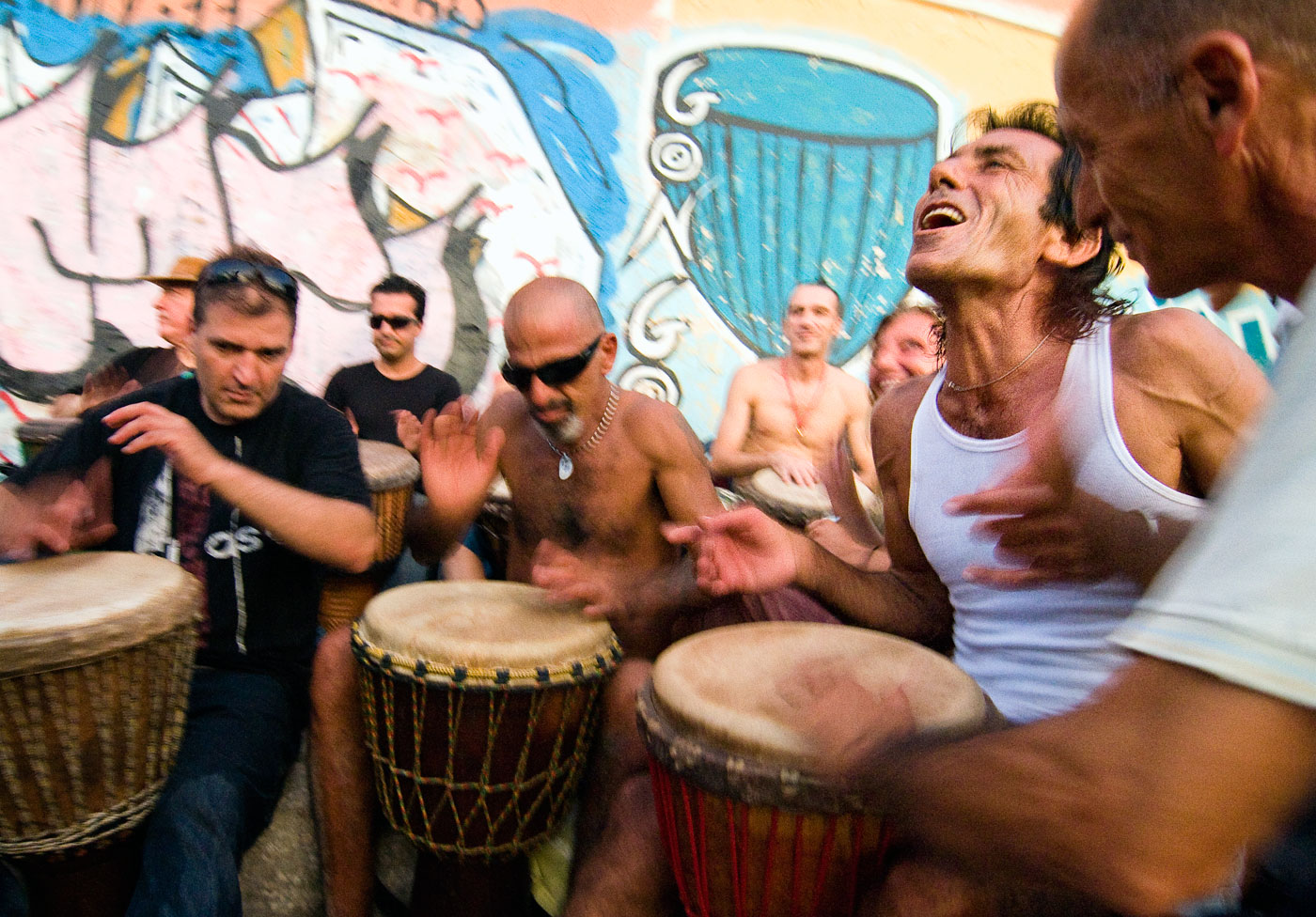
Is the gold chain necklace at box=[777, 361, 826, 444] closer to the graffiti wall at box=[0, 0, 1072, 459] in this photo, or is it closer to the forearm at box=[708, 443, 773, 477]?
the forearm at box=[708, 443, 773, 477]

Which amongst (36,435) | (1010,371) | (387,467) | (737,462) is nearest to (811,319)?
(737,462)

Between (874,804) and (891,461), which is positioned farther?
(891,461)

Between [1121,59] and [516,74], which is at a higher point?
[516,74]

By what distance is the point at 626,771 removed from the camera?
2.06 m

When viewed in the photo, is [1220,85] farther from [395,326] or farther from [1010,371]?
[395,326]

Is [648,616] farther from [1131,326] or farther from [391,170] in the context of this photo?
[391,170]

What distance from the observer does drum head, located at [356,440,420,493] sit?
3.44 metres

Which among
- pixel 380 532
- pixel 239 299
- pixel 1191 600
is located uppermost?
pixel 1191 600

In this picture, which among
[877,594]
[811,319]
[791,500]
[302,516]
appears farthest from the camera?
[811,319]

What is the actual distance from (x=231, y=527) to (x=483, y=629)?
0.87m

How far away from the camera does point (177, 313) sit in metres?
4.61

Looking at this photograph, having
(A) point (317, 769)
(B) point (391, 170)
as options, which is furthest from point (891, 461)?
(B) point (391, 170)

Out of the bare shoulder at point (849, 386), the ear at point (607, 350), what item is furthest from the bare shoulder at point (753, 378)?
the ear at point (607, 350)

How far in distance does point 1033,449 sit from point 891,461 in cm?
73
